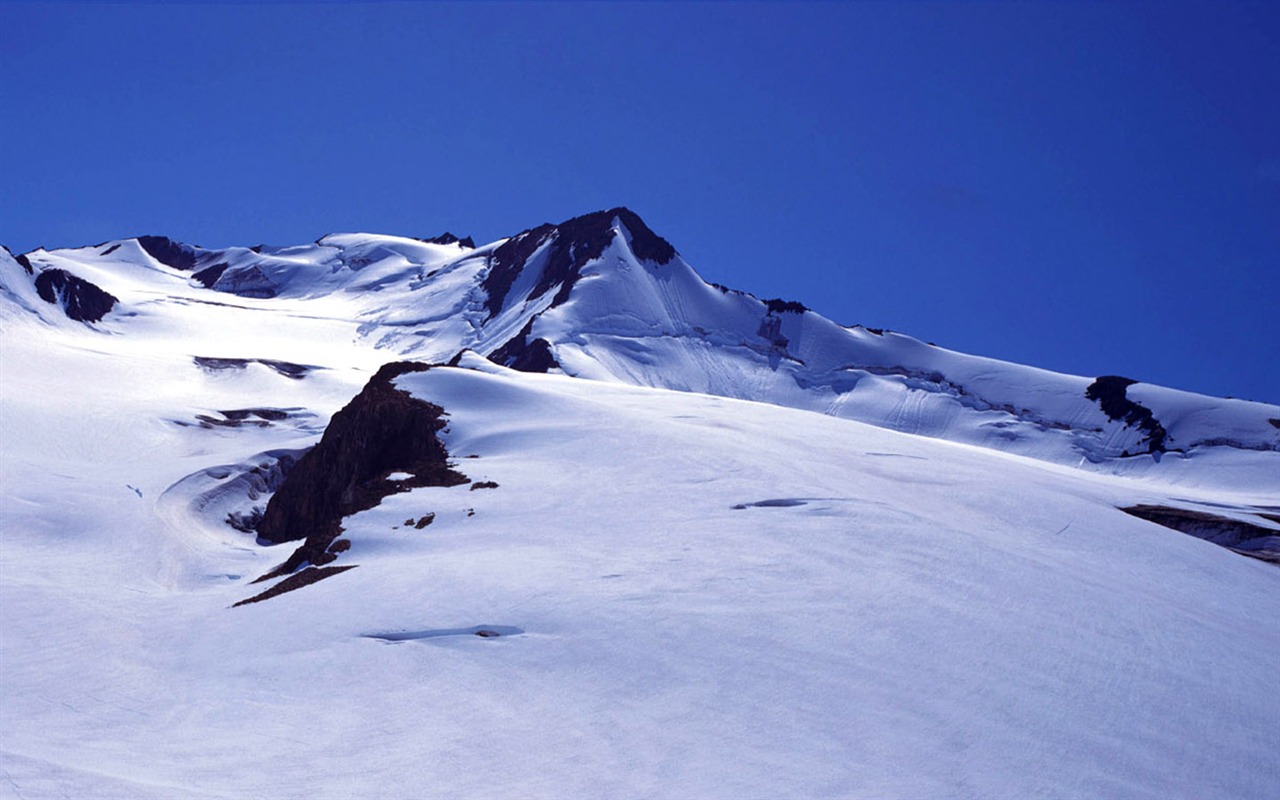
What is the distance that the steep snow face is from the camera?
308 feet

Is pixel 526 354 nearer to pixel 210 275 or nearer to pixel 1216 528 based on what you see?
pixel 1216 528

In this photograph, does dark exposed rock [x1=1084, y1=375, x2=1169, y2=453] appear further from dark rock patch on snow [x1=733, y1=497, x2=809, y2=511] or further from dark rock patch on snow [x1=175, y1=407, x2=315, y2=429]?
dark rock patch on snow [x1=175, y1=407, x2=315, y2=429]

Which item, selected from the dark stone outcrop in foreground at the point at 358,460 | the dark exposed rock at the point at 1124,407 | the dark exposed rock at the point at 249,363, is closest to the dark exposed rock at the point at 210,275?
the dark exposed rock at the point at 249,363

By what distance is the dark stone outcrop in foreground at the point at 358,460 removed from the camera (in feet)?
115

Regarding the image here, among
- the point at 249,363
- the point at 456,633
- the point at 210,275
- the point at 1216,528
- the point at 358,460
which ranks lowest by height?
the point at 456,633

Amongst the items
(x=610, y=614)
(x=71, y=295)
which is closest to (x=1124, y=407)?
(x=610, y=614)

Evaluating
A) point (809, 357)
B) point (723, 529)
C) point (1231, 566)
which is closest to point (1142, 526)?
point (1231, 566)

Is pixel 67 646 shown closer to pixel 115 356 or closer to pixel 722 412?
pixel 722 412

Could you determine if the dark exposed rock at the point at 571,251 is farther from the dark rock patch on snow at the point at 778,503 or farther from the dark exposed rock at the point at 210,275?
the dark rock patch on snow at the point at 778,503

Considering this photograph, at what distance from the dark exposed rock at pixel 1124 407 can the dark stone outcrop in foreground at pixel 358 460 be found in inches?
3140

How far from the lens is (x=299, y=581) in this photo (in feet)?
80.3

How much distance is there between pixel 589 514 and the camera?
25.6 metres

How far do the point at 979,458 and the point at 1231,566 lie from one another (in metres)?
14.0

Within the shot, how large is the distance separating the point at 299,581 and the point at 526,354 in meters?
76.8
